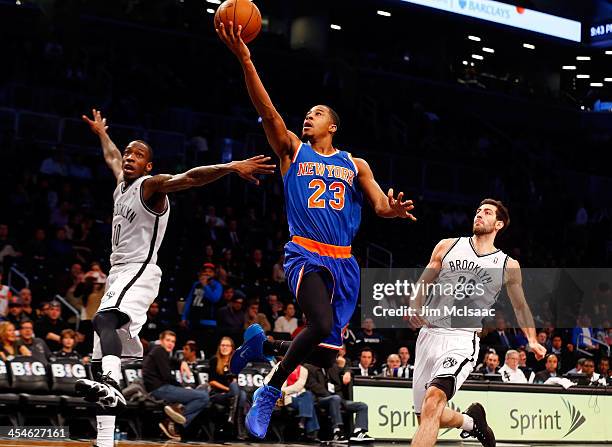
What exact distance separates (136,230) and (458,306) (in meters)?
2.81

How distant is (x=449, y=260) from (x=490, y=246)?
40 centimetres

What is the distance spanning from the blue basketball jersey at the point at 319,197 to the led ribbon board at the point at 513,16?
58.1 feet

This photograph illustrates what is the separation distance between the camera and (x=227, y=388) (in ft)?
48.4

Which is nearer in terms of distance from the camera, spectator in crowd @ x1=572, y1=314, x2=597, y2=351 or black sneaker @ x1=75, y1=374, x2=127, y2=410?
black sneaker @ x1=75, y1=374, x2=127, y2=410

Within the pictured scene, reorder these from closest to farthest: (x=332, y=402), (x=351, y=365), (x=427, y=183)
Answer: (x=332, y=402), (x=351, y=365), (x=427, y=183)

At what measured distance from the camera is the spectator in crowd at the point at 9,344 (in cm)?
1365

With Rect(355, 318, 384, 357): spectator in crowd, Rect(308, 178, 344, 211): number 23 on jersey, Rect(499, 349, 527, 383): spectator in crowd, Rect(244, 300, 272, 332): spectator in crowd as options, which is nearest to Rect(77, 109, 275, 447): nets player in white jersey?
Rect(308, 178, 344, 211): number 23 on jersey

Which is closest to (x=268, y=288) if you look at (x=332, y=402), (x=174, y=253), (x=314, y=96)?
(x=174, y=253)

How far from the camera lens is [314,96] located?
94.4ft

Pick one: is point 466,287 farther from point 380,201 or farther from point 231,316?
point 231,316

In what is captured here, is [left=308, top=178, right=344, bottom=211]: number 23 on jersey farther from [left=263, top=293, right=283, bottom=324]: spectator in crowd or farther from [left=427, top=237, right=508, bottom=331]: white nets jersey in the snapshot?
[left=263, top=293, right=283, bottom=324]: spectator in crowd

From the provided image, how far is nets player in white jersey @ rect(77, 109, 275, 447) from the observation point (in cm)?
816

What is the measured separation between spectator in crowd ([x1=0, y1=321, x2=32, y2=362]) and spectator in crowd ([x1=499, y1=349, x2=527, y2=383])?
7.24m

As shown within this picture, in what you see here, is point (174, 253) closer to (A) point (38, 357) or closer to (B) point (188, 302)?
(B) point (188, 302)
